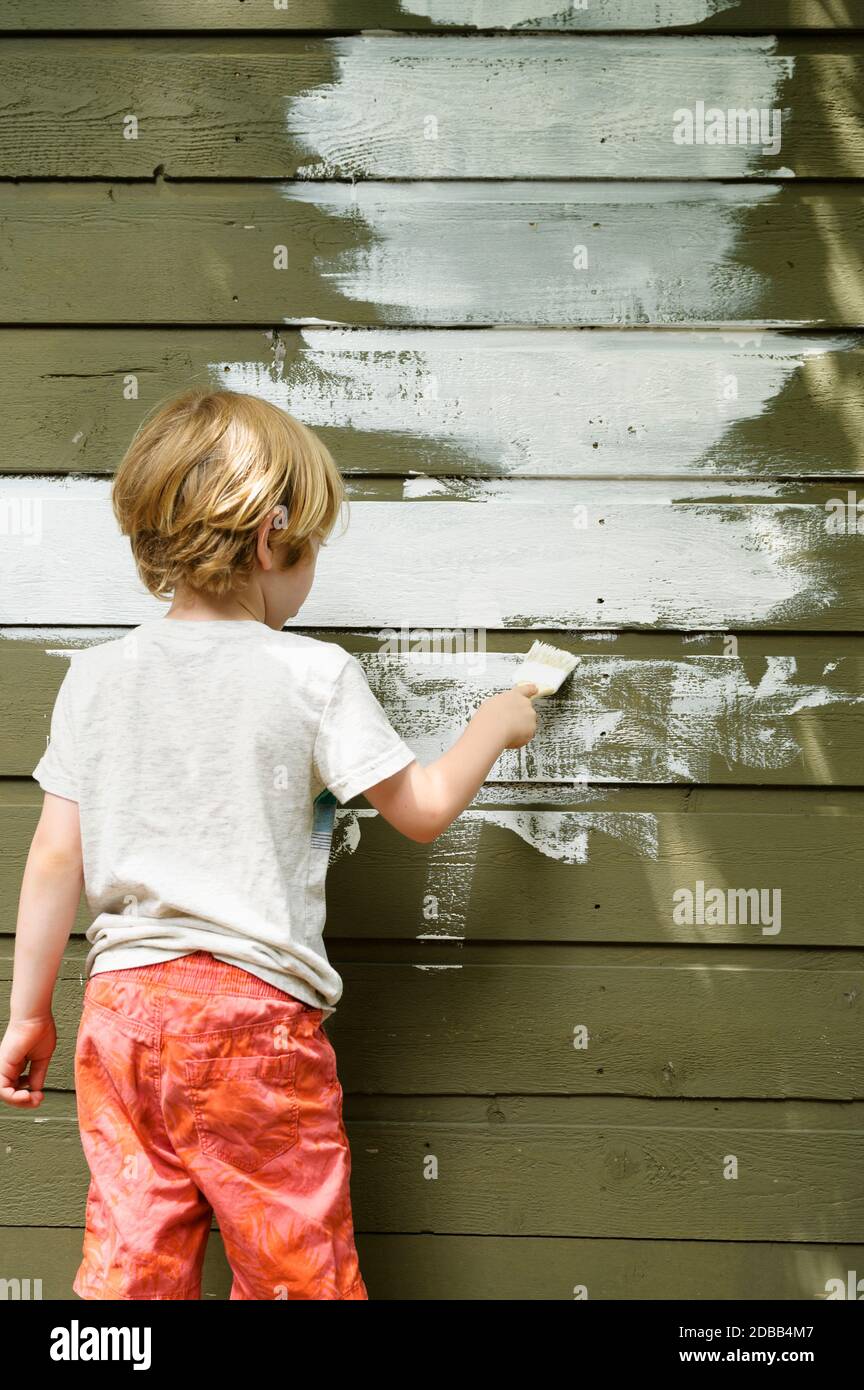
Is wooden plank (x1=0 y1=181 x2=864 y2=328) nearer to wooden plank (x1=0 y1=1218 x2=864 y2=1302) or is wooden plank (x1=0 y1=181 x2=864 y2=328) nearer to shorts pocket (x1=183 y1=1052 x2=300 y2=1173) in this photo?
shorts pocket (x1=183 y1=1052 x2=300 y2=1173)

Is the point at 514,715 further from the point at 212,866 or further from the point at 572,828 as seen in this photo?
the point at 212,866

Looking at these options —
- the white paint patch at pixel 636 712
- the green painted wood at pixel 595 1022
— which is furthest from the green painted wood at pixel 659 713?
the green painted wood at pixel 595 1022

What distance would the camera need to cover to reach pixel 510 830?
178cm

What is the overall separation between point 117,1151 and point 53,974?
278mm

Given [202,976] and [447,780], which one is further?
[447,780]

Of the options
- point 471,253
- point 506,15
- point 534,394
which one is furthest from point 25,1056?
point 506,15

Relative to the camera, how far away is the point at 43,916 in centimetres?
147

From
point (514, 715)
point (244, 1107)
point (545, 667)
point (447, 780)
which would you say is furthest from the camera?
point (545, 667)

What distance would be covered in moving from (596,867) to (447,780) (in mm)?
457

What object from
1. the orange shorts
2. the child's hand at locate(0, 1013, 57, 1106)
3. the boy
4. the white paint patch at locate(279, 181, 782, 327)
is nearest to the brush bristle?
the boy

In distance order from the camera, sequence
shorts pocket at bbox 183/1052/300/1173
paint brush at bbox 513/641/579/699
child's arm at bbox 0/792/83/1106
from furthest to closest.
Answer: paint brush at bbox 513/641/579/699, child's arm at bbox 0/792/83/1106, shorts pocket at bbox 183/1052/300/1173

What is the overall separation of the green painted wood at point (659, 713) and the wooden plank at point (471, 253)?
57 cm

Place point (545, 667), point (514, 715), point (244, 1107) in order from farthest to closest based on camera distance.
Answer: point (545, 667) < point (514, 715) < point (244, 1107)

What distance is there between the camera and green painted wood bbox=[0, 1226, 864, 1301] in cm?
178
